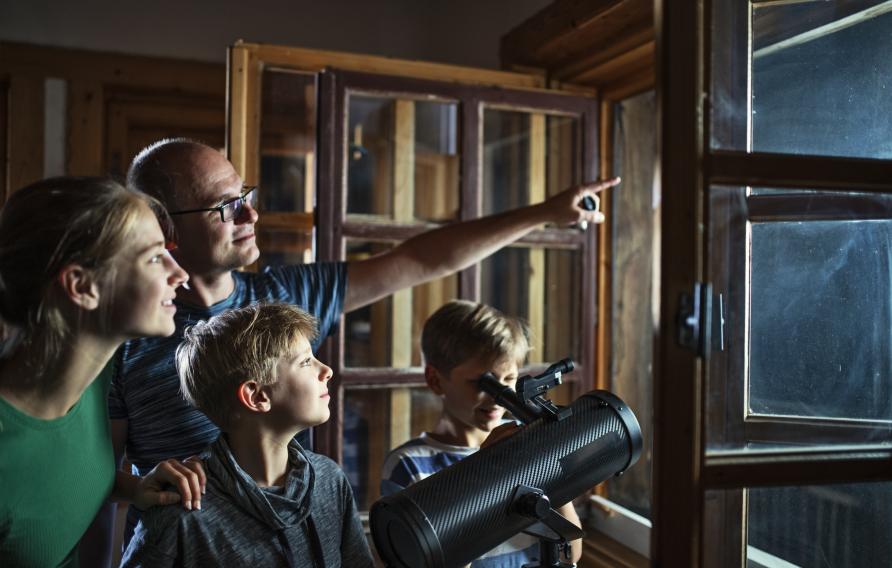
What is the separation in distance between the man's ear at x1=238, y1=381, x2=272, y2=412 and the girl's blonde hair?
1.01 feet

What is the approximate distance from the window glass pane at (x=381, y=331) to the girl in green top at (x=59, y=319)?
1259 millimetres

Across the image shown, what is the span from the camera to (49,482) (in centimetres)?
104

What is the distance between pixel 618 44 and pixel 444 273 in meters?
0.95

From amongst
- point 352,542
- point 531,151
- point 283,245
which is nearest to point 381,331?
point 283,245

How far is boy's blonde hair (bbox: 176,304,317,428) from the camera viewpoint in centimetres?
128

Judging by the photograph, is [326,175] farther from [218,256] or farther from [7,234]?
[7,234]

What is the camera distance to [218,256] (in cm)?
145

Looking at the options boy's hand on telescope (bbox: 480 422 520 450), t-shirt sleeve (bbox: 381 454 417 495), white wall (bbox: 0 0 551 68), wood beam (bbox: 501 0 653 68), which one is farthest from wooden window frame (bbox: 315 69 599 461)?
boy's hand on telescope (bbox: 480 422 520 450)

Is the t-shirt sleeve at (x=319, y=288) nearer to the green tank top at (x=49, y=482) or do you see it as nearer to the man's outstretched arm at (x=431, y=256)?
the man's outstretched arm at (x=431, y=256)

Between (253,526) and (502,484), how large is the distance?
0.39 meters

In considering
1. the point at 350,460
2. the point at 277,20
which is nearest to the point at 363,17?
the point at 277,20

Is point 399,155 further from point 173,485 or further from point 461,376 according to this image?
point 173,485

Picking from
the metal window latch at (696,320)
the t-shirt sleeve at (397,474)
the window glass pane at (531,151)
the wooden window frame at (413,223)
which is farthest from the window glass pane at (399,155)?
the metal window latch at (696,320)

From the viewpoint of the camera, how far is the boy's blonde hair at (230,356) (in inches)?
50.5
